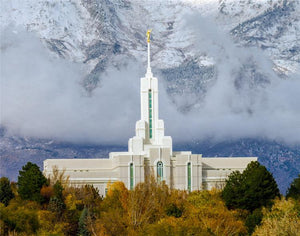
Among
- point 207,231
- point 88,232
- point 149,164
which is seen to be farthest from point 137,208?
point 149,164

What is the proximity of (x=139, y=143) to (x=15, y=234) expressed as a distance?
1300 inches

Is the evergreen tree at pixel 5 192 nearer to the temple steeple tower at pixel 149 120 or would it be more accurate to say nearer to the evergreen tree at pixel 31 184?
the evergreen tree at pixel 31 184

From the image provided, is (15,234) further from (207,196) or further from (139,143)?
(139,143)

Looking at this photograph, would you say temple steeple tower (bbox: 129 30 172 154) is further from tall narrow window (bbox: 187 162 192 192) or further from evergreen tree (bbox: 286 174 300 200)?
evergreen tree (bbox: 286 174 300 200)

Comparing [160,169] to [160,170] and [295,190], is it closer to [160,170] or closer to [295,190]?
[160,170]

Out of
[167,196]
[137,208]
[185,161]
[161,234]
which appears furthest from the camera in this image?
[185,161]

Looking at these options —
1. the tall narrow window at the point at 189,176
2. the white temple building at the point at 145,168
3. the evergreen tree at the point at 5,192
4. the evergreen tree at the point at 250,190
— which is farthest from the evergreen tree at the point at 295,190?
the evergreen tree at the point at 5,192

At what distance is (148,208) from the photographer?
82625 millimetres

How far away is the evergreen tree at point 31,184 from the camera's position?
88312mm

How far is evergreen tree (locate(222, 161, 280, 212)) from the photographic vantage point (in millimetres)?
88000

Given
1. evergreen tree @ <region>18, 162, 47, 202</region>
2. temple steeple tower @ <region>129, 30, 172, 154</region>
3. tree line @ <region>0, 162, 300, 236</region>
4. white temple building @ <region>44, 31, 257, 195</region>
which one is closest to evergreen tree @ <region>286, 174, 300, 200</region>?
tree line @ <region>0, 162, 300, 236</region>

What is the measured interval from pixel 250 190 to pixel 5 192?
23057mm

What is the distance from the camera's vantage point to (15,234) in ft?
235

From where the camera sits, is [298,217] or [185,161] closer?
[298,217]
